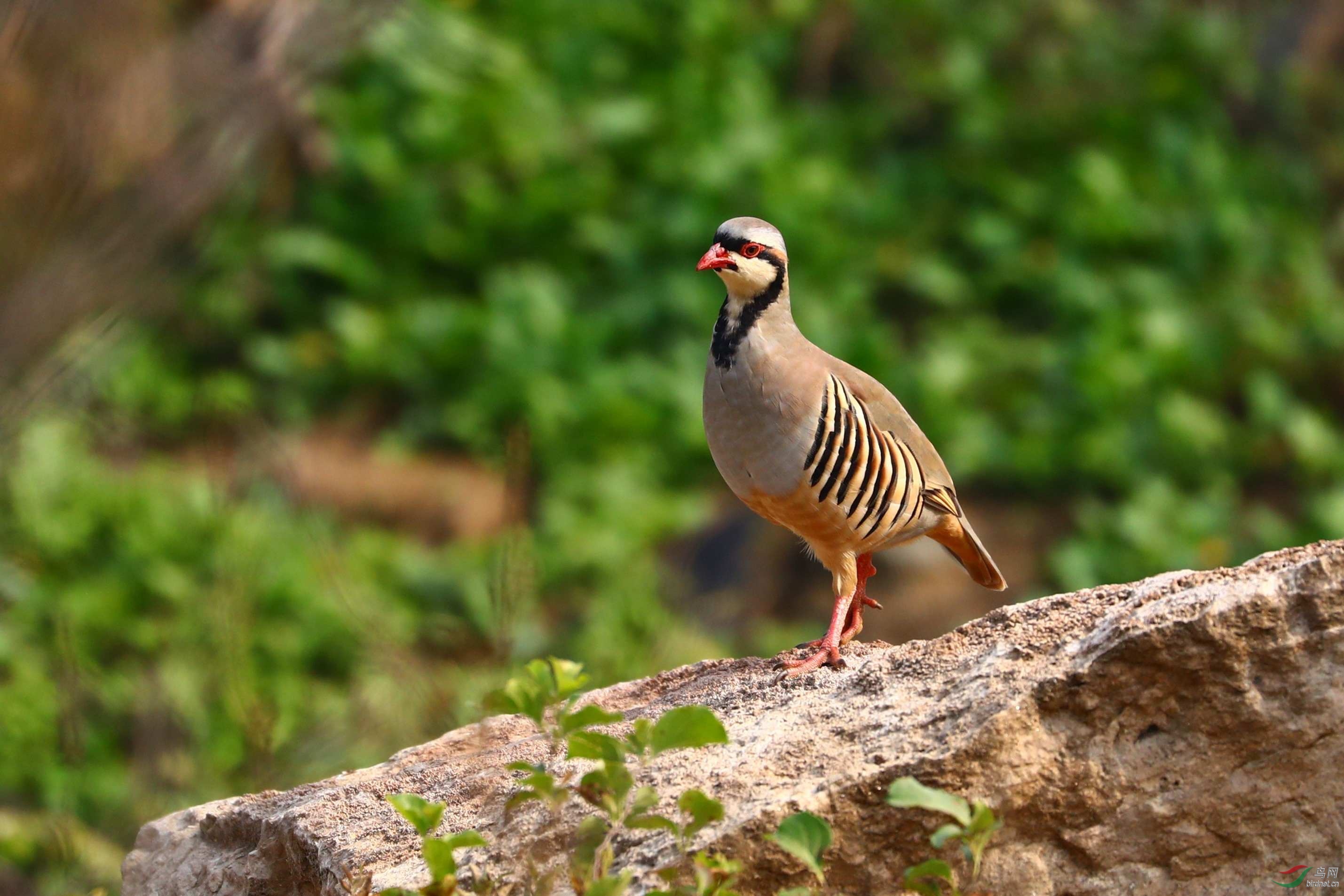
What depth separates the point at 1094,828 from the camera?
6.89 ft

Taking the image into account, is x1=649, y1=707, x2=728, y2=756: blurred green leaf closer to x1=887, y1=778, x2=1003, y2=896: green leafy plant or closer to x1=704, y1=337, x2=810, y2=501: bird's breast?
x1=887, y1=778, x2=1003, y2=896: green leafy plant

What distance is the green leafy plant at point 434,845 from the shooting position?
195cm

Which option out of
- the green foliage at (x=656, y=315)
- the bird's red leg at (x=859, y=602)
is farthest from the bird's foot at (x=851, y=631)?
the green foliage at (x=656, y=315)

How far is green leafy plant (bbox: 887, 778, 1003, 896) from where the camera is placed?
1.82 meters

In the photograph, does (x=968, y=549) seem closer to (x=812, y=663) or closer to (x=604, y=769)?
(x=812, y=663)

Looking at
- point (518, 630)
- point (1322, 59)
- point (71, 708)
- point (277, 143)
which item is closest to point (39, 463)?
point (277, 143)

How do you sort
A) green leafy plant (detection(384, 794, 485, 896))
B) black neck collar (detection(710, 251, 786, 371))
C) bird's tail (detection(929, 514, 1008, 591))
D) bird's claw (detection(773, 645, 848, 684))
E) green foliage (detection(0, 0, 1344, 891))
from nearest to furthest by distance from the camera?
green leafy plant (detection(384, 794, 485, 896)) < bird's claw (detection(773, 645, 848, 684)) < black neck collar (detection(710, 251, 786, 371)) < bird's tail (detection(929, 514, 1008, 591)) < green foliage (detection(0, 0, 1344, 891))

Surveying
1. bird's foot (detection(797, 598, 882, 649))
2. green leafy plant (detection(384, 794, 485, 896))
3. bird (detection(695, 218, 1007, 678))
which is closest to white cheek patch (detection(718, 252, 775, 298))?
bird (detection(695, 218, 1007, 678))

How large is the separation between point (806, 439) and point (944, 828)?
115 cm

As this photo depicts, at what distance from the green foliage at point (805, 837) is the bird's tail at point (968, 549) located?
4.52ft

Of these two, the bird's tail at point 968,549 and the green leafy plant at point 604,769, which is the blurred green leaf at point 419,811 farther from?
the bird's tail at point 968,549

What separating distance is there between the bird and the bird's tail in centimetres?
2

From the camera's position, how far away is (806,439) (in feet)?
9.42

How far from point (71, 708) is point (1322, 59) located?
7.30 meters
